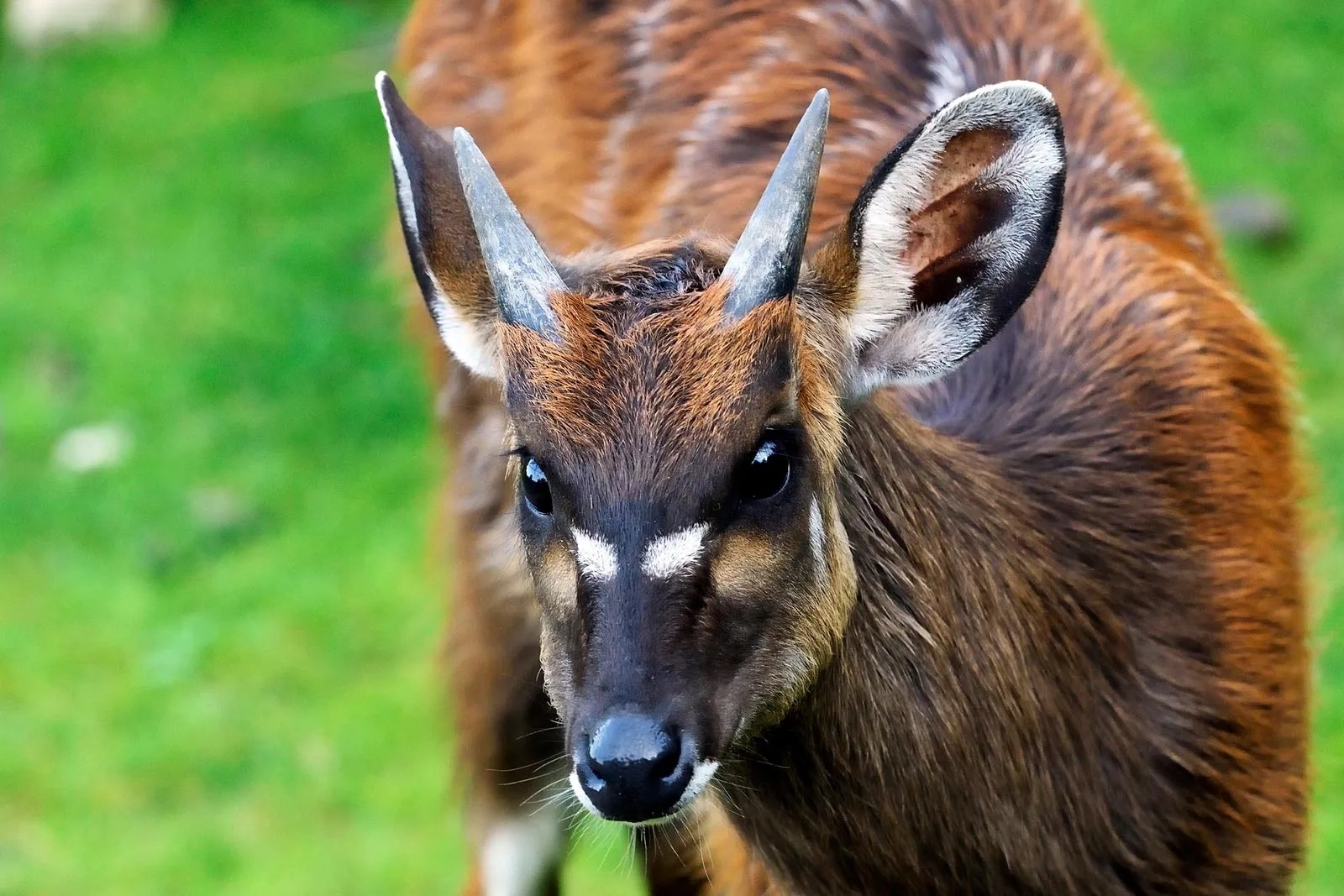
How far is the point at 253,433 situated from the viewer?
27.5ft

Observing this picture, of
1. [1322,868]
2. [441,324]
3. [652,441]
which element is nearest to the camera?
[652,441]

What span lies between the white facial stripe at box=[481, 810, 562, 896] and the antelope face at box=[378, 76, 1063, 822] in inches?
91.9

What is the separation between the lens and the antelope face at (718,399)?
2.87 meters

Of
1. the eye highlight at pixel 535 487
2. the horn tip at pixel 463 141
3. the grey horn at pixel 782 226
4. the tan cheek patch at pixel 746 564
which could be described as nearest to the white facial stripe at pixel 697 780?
the tan cheek patch at pixel 746 564

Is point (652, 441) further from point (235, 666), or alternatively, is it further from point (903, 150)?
point (235, 666)

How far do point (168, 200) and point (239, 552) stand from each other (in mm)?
2754

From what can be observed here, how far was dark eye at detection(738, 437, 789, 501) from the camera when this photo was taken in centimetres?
294

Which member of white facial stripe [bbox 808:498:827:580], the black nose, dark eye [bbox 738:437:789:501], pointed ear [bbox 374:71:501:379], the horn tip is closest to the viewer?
the black nose

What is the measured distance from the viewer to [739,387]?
9.67 ft

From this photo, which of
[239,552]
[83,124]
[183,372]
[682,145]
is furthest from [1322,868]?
[83,124]

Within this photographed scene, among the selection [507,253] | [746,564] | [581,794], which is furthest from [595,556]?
[507,253]

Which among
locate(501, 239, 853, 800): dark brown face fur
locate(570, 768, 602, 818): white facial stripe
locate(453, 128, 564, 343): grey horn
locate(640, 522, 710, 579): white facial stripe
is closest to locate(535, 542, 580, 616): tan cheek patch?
locate(501, 239, 853, 800): dark brown face fur

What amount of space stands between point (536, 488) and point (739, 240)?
53 centimetres

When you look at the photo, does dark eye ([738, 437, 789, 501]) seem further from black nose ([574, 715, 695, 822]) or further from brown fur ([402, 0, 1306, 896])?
black nose ([574, 715, 695, 822])
